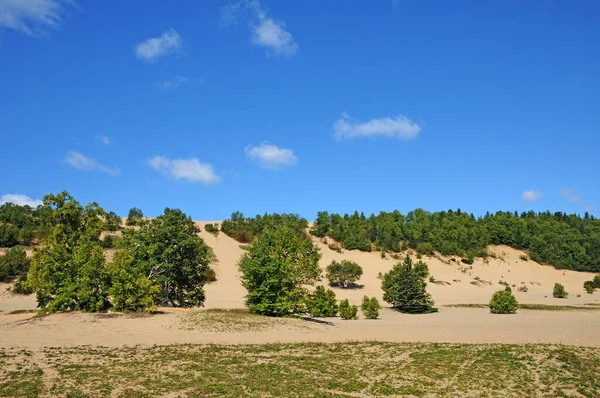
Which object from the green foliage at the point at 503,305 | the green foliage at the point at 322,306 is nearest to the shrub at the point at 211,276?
the green foliage at the point at 322,306

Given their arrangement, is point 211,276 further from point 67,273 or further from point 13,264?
point 67,273

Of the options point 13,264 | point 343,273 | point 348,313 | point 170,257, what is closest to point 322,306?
point 348,313

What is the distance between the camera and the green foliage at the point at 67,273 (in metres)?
34.9

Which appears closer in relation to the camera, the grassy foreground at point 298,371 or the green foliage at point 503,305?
the grassy foreground at point 298,371

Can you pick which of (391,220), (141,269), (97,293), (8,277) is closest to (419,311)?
(141,269)

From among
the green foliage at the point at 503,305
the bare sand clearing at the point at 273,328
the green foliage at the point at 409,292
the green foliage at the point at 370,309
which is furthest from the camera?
the green foliage at the point at 409,292

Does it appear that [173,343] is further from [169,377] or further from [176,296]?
[176,296]

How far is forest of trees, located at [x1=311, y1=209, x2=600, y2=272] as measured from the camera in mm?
95812

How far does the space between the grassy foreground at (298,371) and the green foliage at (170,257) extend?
17508 millimetres

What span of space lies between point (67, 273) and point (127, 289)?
4.81 meters

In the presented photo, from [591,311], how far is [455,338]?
101ft

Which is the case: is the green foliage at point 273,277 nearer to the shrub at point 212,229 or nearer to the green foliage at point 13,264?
the green foliage at point 13,264

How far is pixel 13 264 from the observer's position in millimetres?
58250

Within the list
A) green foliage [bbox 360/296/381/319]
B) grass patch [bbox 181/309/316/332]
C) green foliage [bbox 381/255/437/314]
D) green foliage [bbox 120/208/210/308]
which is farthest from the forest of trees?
grass patch [bbox 181/309/316/332]
